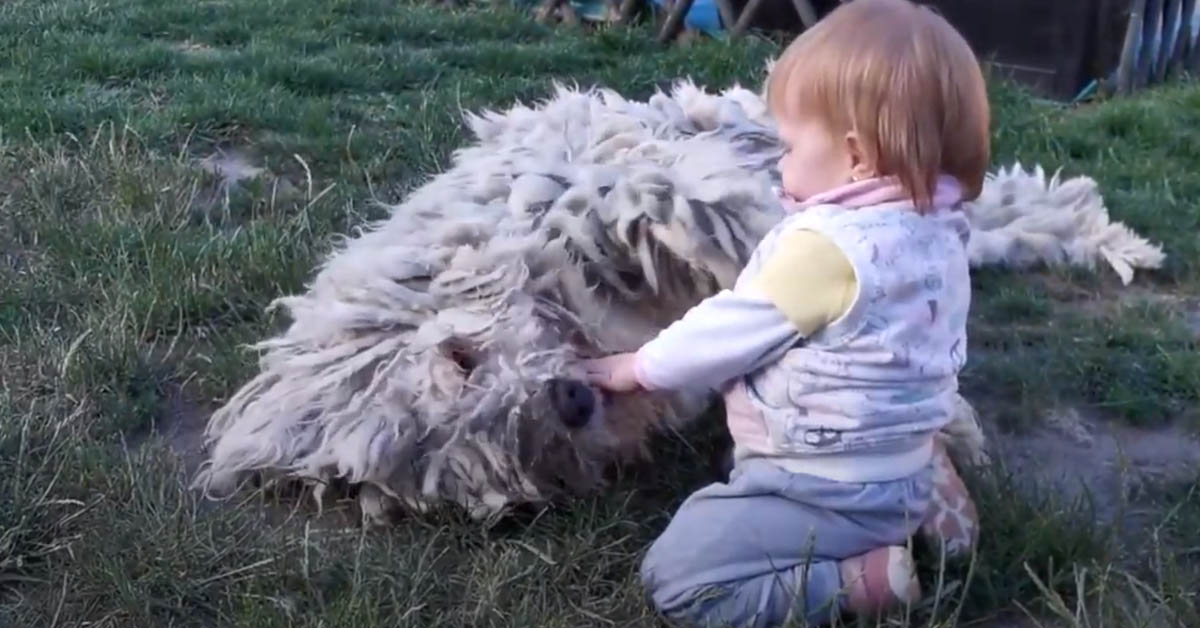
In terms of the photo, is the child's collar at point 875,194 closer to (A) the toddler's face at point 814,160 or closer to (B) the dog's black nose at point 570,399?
(A) the toddler's face at point 814,160

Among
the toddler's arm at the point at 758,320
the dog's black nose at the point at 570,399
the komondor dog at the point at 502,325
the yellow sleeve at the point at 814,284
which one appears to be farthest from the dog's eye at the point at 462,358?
the yellow sleeve at the point at 814,284

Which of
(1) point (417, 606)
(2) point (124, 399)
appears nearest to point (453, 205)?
(2) point (124, 399)

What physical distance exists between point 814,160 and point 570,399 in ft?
1.97

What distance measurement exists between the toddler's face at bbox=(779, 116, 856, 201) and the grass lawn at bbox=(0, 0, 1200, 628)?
66cm

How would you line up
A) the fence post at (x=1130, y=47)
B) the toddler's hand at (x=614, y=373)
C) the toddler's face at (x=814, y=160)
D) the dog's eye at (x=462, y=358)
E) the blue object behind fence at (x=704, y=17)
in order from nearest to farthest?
the toddler's face at (x=814, y=160), the toddler's hand at (x=614, y=373), the dog's eye at (x=462, y=358), the fence post at (x=1130, y=47), the blue object behind fence at (x=704, y=17)

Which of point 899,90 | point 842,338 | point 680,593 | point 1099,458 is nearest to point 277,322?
point 680,593

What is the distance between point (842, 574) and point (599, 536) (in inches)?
17.8

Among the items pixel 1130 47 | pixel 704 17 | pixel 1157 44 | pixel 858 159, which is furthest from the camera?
pixel 704 17

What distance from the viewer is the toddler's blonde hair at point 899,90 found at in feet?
8.26

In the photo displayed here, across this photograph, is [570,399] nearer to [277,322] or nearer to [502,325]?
[502,325]

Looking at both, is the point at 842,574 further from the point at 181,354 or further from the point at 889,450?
the point at 181,354

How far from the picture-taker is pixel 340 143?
4.96 m

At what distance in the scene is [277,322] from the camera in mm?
3617

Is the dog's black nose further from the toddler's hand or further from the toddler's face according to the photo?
the toddler's face
